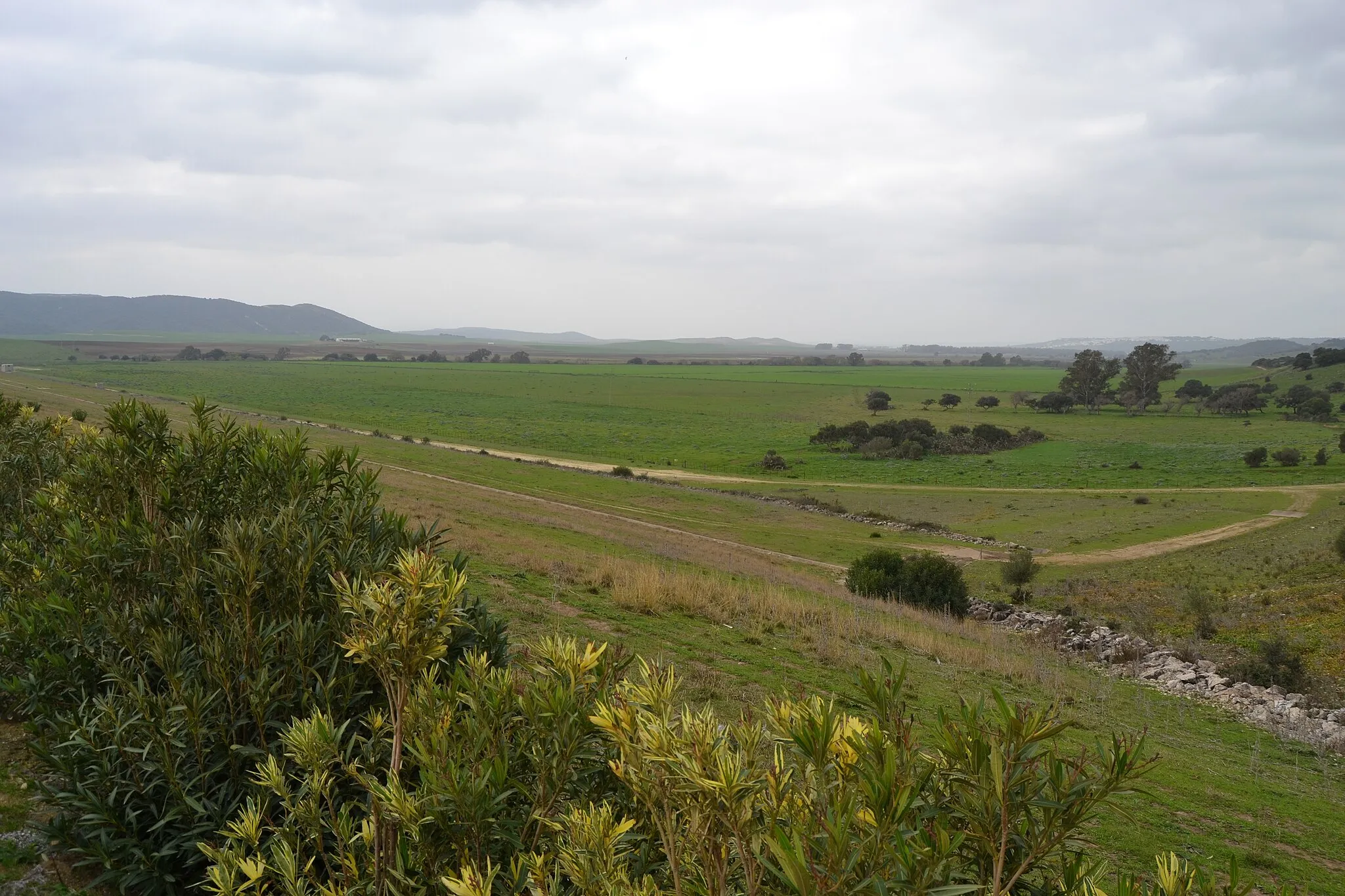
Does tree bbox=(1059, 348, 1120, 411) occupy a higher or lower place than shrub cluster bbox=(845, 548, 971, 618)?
higher

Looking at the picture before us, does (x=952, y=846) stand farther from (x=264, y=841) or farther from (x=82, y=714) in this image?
(x=82, y=714)

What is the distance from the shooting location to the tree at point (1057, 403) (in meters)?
105

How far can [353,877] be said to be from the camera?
3223 mm

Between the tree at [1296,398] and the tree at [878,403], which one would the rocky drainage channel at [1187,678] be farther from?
the tree at [1296,398]

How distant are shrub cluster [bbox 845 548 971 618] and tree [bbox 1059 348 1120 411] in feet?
313

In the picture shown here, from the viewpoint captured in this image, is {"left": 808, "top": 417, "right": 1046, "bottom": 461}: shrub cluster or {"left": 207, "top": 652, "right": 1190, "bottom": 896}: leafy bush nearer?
{"left": 207, "top": 652, "right": 1190, "bottom": 896}: leafy bush

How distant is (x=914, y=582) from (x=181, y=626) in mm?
22892

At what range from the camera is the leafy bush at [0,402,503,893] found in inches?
179

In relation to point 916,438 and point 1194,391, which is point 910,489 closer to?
point 916,438

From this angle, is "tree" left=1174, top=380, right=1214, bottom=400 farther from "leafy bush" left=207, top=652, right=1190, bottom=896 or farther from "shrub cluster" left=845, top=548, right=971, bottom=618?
"leafy bush" left=207, top=652, right=1190, bottom=896

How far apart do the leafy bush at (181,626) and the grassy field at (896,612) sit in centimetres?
163

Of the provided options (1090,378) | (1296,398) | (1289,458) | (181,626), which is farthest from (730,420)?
(181,626)

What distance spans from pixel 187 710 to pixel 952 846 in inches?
171

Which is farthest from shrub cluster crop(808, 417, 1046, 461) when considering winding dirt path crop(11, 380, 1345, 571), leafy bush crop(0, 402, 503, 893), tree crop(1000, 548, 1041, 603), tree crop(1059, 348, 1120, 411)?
leafy bush crop(0, 402, 503, 893)
